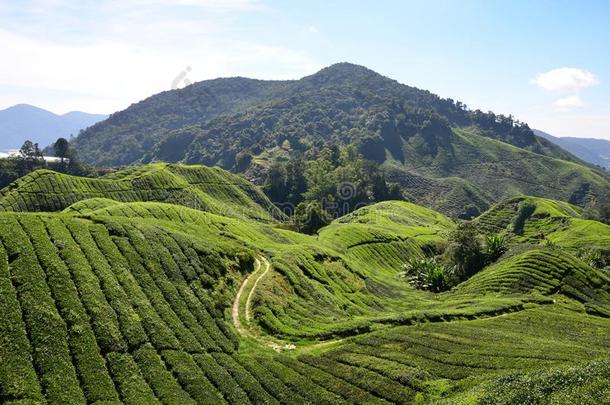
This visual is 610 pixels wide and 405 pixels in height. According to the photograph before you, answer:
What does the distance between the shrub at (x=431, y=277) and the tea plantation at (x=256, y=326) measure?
7.31m

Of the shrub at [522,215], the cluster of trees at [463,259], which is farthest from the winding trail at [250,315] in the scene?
the shrub at [522,215]

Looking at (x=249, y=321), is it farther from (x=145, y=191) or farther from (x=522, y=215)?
(x=522, y=215)

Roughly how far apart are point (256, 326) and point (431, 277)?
45.6 metres

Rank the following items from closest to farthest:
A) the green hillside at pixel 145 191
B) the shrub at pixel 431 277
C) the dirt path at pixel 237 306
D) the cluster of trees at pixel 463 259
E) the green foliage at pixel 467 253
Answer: the dirt path at pixel 237 306 → the shrub at pixel 431 277 → the cluster of trees at pixel 463 259 → the green foliage at pixel 467 253 → the green hillside at pixel 145 191

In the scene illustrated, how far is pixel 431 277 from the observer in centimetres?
8056

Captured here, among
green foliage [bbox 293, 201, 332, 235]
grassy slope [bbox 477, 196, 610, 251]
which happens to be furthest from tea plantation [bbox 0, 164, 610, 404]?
grassy slope [bbox 477, 196, 610, 251]

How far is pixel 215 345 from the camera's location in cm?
3675

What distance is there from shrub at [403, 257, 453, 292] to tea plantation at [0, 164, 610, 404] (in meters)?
7.31

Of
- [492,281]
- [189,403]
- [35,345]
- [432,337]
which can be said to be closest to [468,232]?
[492,281]

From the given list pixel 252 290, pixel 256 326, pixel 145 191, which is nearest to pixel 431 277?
pixel 252 290

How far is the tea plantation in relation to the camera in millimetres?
28603

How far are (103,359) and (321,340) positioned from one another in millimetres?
18829

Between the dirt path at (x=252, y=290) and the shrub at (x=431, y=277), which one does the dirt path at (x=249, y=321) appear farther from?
the shrub at (x=431, y=277)

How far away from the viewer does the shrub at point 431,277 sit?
79500mm
